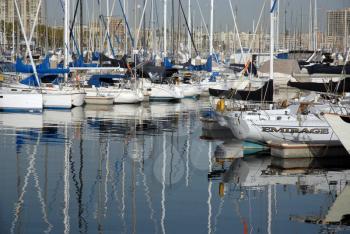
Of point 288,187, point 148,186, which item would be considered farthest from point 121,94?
point 288,187

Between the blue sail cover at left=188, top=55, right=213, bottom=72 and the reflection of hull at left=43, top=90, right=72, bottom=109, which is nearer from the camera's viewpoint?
the reflection of hull at left=43, top=90, right=72, bottom=109

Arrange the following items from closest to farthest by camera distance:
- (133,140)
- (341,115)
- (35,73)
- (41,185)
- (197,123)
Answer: (41,185) → (341,115) → (133,140) → (197,123) → (35,73)

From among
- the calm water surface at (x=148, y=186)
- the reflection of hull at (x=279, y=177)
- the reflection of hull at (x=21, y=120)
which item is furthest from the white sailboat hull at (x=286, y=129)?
the reflection of hull at (x=21, y=120)

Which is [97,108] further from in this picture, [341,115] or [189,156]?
[341,115]

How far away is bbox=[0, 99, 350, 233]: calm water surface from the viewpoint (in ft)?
52.1

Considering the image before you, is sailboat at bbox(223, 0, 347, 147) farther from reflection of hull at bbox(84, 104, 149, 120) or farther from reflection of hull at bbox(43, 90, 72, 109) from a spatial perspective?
reflection of hull at bbox(43, 90, 72, 109)

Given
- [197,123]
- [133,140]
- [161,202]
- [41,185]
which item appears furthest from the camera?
[197,123]

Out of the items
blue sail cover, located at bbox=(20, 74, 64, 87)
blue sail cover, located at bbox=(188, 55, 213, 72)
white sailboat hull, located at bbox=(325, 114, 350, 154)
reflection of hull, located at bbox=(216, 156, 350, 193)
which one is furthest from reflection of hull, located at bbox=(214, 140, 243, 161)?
blue sail cover, located at bbox=(188, 55, 213, 72)

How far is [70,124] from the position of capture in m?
34.2

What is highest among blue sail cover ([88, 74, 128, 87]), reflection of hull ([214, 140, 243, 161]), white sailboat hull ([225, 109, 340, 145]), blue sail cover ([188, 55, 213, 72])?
blue sail cover ([188, 55, 213, 72])

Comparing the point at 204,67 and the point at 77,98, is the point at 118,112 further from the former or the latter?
the point at 204,67

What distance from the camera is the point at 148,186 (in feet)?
64.3

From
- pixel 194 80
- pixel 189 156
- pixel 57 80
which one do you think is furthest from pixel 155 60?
pixel 189 156

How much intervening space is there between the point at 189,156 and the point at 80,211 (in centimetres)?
908
